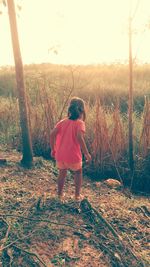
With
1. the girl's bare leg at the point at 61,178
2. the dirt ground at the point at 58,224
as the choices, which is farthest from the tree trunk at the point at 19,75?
the girl's bare leg at the point at 61,178

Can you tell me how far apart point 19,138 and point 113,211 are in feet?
8.06

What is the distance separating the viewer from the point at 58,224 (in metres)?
2.89

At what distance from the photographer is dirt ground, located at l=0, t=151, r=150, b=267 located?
252 centimetres

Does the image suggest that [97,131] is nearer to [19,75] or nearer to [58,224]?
[19,75]

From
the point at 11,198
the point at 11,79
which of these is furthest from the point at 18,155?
the point at 11,79

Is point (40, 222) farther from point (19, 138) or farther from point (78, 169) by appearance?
point (19, 138)

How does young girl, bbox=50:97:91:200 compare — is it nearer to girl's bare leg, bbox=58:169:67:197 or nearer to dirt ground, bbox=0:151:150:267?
girl's bare leg, bbox=58:169:67:197

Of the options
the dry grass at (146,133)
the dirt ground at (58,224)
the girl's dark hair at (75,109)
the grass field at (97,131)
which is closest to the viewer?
the dirt ground at (58,224)

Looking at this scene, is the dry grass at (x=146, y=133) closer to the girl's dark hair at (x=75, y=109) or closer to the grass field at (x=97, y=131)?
the grass field at (x=97, y=131)

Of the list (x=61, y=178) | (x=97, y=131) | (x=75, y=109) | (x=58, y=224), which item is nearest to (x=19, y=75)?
(x=97, y=131)

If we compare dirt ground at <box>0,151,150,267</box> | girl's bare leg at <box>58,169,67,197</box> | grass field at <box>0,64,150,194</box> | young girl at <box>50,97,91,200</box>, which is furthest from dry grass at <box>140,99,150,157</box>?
girl's bare leg at <box>58,169,67,197</box>

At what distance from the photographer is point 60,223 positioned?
2.94 m

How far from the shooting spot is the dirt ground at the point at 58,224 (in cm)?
252

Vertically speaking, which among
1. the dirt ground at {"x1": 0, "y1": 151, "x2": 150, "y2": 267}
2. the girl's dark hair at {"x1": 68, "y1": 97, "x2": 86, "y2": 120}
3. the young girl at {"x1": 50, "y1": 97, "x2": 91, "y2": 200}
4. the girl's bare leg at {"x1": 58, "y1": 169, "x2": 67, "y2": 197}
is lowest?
the dirt ground at {"x1": 0, "y1": 151, "x2": 150, "y2": 267}
